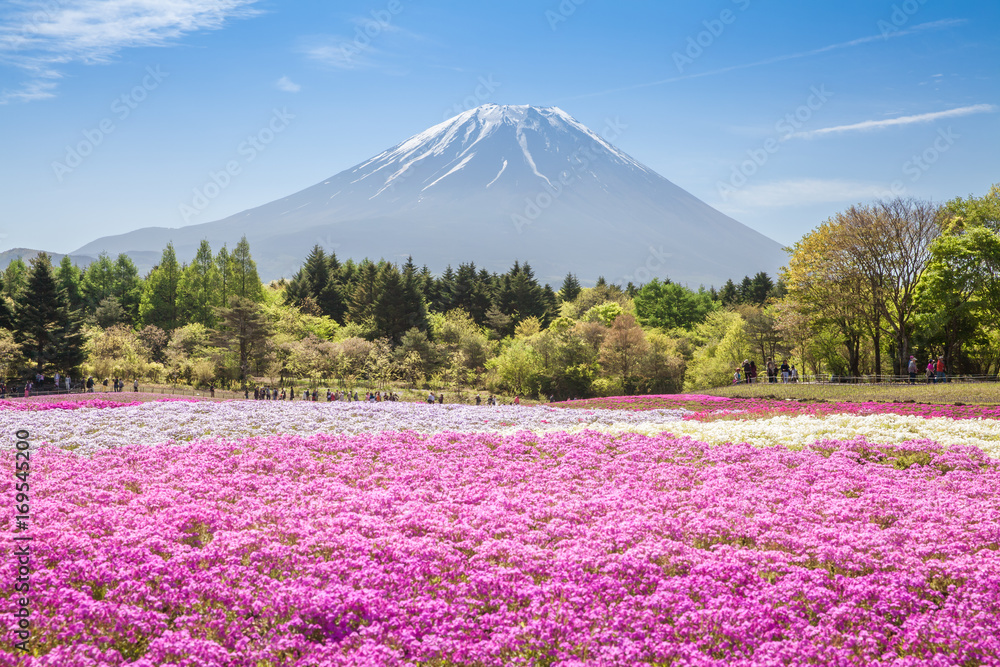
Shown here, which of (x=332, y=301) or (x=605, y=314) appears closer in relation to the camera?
(x=605, y=314)

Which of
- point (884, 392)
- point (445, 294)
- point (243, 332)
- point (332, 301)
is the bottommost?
point (884, 392)

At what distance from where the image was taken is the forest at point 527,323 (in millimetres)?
42594

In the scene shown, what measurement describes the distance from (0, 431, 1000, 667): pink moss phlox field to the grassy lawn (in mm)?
15744

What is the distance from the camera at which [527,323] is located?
80.8 m

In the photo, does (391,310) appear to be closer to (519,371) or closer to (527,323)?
(527,323)

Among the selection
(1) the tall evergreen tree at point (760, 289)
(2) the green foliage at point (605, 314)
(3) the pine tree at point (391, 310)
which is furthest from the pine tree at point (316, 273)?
(1) the tall evergreen tree at point (760, 289)

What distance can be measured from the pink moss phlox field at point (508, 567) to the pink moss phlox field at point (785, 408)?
9890mm

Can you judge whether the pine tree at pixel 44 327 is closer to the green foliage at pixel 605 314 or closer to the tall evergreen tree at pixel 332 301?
the tall evergreen tree at pixel 332 301

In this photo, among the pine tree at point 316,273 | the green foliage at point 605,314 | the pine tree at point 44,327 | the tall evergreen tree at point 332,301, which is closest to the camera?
the pine tree at point 44,327

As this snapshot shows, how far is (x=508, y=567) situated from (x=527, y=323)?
72606 mm

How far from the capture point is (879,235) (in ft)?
140

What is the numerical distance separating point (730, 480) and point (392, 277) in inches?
2571

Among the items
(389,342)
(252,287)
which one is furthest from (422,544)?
(252,287)

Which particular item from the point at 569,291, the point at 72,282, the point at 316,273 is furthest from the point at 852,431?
the point at 72,282
